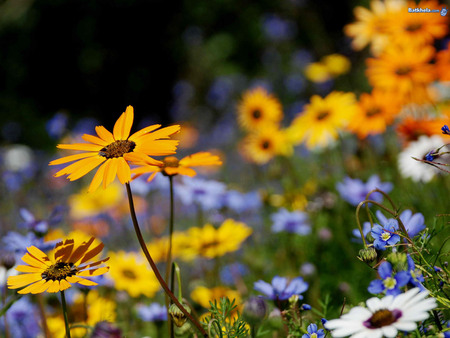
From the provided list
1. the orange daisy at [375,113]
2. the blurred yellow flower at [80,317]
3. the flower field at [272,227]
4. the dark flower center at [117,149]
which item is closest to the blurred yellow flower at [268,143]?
the flower field at [272,227]

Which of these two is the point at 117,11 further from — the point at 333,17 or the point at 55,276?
the point at 55,276

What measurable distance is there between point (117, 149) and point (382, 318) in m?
0.42

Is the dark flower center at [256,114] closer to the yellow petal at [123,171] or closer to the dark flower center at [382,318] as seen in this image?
the yellow petal at [123,171]

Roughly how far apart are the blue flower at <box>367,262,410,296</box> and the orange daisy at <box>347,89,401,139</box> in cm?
114

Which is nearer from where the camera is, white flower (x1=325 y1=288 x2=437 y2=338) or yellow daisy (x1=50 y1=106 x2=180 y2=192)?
white flower (x1=325 y1=288 x2=437 y2=338)

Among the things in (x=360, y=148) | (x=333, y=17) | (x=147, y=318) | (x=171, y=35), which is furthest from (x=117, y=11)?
(x=147, y=318)

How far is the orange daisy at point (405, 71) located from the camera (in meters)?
1.57

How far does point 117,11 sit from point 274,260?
18.1 ft

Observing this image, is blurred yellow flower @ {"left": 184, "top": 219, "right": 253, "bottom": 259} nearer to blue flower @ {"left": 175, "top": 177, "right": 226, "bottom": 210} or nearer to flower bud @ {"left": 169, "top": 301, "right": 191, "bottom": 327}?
blue flower @ {"left": 175, "top": 177, "right": 226, "bottom": 210}

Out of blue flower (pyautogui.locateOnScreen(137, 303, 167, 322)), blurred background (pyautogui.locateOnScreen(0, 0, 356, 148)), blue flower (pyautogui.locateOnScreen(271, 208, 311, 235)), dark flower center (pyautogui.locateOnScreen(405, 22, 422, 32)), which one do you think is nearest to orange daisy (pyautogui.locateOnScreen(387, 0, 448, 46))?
dark flower center (pyautogui.locateOnScreen(405, 22, 422, 32))

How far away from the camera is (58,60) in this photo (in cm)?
645

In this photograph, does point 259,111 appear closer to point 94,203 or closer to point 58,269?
point 94,203

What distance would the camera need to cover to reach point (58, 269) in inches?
27.2

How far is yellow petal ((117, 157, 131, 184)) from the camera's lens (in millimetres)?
618
